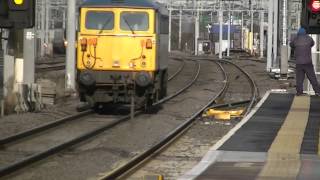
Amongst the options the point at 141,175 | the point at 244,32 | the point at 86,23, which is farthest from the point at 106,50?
the point at 244,32

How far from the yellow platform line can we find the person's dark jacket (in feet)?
6.83

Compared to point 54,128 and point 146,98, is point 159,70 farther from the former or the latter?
point 54,128

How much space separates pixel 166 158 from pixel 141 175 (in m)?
1.74

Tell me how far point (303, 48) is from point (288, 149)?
8.18 m

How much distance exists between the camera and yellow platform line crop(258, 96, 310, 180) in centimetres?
927

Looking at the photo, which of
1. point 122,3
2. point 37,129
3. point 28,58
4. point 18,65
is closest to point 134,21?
point 122,3

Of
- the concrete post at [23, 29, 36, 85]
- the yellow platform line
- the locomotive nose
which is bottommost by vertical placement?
the yellow platform line

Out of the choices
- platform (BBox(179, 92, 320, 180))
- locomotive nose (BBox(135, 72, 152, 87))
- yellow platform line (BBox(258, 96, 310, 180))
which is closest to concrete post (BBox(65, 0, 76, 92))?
locomotive nose (BBox(135, 72, 152, 87))

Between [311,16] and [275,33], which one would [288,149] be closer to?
[311,16]

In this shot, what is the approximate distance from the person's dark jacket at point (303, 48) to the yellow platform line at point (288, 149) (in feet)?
6.83

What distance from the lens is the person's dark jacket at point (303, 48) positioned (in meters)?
18.9

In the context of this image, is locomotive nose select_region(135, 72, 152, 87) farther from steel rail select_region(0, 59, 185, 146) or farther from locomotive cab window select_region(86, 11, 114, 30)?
steel rail select_region(0, 59, 185, 146)

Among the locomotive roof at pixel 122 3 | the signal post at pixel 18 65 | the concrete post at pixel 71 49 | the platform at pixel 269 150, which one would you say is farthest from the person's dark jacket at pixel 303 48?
the concrete post at pixel 71 49

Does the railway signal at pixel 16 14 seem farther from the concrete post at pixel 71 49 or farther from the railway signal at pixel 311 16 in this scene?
the concrete post at pixel 71 49
